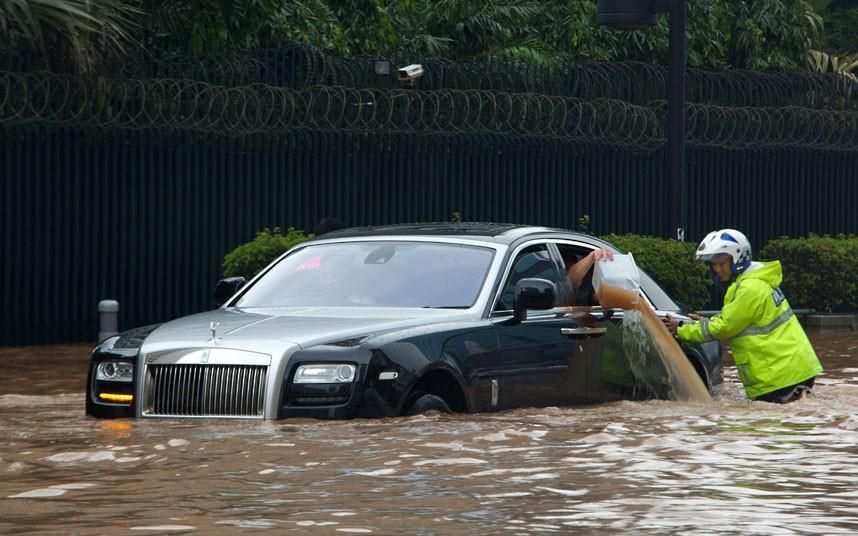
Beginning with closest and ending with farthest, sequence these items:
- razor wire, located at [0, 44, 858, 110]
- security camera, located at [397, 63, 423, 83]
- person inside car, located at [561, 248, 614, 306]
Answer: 1. person inside car, located at [561, 248, 614, 306]
2. razor wire, located at [0, 44, 858, 110]
3. security camera, located at [397, 63, 423, 83]

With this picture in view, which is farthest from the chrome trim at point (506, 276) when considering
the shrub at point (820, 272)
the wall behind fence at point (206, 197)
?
the shrub at point (820, 272)

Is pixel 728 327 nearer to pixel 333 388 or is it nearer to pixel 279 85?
pixel 333 388

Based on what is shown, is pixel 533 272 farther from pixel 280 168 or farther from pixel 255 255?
pixel 280 168

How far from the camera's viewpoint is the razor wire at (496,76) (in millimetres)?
20750

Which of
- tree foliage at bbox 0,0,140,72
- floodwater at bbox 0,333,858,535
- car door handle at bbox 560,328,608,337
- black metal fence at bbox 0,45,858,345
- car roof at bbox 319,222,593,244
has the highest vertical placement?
tree foliage at bbox 0,0,140,72

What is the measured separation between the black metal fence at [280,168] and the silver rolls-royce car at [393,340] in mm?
8095

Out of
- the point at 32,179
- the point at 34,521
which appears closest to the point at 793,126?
the point at 32,179

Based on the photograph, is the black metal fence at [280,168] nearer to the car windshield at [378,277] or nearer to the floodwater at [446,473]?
the car windshield at [378,277]

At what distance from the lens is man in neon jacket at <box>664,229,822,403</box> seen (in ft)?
40.8

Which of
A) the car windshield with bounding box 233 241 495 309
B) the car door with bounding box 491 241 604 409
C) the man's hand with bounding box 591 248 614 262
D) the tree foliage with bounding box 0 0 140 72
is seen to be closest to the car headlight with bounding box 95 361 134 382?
the car windshield with bounding box 233 241 495 309

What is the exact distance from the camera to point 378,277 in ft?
38.8

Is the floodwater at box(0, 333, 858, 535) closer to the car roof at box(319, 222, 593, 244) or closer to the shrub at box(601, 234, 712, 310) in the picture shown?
the car roof at box(319, 222, 593, 244)

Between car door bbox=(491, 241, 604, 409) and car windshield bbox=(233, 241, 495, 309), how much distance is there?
24cm

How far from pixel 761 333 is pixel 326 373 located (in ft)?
11.5
